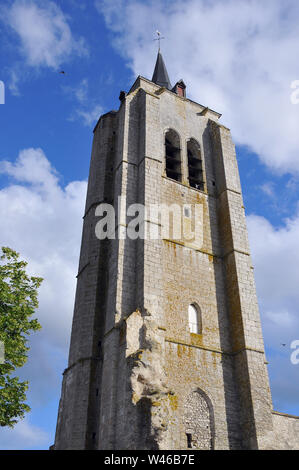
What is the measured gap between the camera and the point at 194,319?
14.1m

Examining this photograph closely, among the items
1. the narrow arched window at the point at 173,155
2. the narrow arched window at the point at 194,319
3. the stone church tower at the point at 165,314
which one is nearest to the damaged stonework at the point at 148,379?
the stone church tower at the point at 165,314

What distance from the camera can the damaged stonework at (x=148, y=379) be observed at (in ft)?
33.9

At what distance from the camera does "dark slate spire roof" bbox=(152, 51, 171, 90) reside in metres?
23.2

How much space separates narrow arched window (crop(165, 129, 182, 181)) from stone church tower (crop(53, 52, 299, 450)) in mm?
49

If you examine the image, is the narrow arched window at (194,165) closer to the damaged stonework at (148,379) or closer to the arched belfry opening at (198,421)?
the damaged stonework at (148,379)

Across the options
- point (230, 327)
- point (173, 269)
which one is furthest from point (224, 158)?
point (230, 327)

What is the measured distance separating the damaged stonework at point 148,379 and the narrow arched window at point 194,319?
1668mm

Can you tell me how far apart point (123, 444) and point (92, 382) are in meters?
3.15

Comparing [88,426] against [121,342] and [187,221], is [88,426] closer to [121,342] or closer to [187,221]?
[121,342]

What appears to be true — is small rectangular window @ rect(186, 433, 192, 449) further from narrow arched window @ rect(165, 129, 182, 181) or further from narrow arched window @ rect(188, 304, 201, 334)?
narrow arched window @ rect(165, 129, 182, 181)

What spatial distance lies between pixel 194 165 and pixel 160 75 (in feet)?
25.9

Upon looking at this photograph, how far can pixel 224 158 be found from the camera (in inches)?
714

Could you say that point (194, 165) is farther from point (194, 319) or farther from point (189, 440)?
point (189, 440)

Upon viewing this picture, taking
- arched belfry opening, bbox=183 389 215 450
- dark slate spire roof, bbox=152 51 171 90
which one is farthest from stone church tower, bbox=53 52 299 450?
dark slate spire roof, bbox=152 51 171 90
